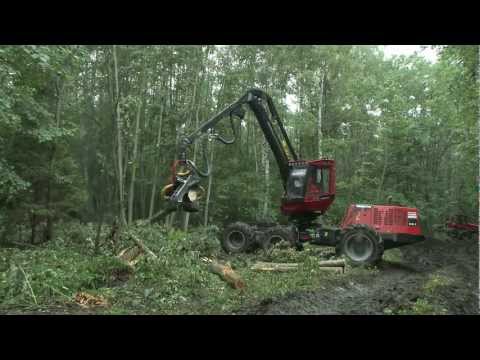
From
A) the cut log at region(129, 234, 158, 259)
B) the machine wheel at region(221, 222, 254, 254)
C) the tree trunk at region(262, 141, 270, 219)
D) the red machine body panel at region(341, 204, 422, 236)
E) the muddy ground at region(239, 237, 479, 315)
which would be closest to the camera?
the muddy ground at region(239, 237, 479, 315)

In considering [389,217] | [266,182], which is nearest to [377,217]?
Result: [389,217]

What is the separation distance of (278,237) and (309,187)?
173 cm

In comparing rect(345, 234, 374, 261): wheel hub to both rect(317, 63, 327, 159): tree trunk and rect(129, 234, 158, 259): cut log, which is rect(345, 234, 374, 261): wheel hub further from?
rect(317, 63, 327, 159): tree trunk

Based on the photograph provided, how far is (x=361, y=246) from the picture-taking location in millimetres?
11234

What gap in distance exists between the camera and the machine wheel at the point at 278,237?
12.5m

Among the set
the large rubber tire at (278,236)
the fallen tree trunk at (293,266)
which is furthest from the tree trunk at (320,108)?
the fallen tree trunk at (293,266)

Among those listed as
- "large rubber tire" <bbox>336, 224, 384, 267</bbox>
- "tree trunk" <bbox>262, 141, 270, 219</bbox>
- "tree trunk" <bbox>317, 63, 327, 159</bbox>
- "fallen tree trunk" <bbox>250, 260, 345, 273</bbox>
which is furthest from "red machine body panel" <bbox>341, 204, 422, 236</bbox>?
"tree trunk" <bbox>317, 63, 327, 159</bbox>

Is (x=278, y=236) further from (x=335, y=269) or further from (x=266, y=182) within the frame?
(x=266, y=182)

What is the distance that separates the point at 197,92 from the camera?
A: 18500 millimetres

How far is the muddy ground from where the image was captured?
6355 millimetres

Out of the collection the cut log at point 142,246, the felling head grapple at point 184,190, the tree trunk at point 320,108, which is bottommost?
the cut log at point 142,246

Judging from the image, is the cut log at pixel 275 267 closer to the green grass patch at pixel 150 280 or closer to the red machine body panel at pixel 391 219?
the green grass patch at pixel 150 280
